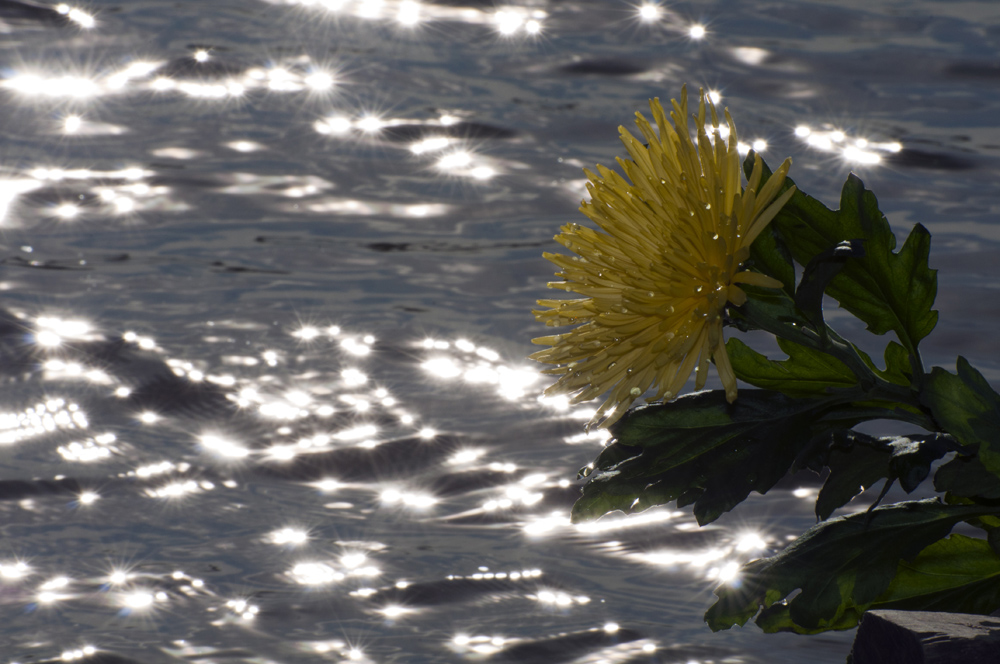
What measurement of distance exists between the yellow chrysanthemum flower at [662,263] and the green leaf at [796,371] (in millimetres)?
103

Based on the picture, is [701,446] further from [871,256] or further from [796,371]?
[871,256]

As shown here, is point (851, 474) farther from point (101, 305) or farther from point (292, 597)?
point (101, 305)

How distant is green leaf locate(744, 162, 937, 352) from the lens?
2.93ft

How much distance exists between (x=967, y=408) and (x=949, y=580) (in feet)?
0.77

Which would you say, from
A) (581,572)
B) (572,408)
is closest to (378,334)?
(572,408)

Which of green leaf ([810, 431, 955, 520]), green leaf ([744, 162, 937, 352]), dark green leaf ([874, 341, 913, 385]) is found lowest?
green leaf ([810, 431, 955, 520])

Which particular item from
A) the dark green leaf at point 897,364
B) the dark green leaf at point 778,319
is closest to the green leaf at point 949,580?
the dark green leaf at point 897,364

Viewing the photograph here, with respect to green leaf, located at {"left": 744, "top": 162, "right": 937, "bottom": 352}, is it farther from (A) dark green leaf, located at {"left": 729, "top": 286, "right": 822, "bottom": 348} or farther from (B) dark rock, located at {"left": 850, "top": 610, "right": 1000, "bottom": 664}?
(B) dark rock, located at {"left": 850, "top": 610, "right": 1000, "bottom": 664}

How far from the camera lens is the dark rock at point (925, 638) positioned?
82 cm

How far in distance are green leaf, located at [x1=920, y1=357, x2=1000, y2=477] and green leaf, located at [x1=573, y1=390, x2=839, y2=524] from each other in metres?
0.10

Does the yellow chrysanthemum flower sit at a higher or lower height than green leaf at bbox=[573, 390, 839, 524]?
higher

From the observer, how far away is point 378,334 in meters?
2.79

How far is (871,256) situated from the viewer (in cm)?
91

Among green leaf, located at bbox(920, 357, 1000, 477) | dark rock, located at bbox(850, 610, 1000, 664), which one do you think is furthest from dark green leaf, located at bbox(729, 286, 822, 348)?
dark rock, located at bbox(850, 610, 1000, 664)
